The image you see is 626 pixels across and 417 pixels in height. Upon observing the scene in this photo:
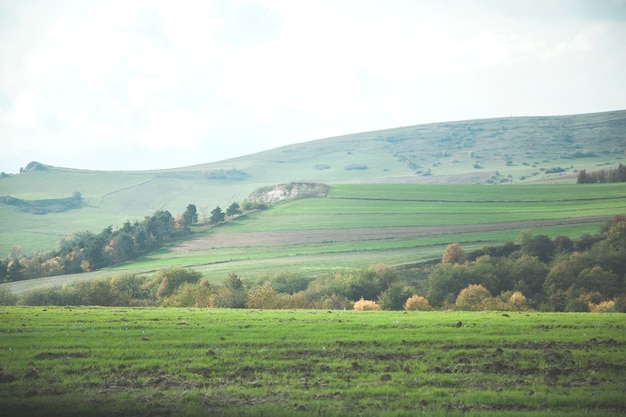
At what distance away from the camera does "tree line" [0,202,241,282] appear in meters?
121

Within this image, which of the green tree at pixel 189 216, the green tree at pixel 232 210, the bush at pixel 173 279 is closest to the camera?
the bush at pixel 173 279

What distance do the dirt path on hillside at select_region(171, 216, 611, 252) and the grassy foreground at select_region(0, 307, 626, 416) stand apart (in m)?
92.0

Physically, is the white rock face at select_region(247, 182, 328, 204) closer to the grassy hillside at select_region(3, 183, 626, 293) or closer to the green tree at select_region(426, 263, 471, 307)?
the grassy hillside at select_region(3, 183, 626, 293)

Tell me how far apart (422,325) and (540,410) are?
47.5ft

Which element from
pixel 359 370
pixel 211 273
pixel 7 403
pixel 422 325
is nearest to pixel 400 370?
pixel 359 370

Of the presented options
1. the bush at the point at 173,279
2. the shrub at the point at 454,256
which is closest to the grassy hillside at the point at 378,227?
the shrub at the point at 454,256

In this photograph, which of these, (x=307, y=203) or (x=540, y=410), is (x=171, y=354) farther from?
(x=307, y=203)

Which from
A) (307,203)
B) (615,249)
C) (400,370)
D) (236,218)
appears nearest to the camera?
(400,370)

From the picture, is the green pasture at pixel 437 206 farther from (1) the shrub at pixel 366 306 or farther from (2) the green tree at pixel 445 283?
(1) the shrub at pixel 366 306

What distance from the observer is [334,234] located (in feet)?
436

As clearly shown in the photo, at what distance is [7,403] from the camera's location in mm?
15750

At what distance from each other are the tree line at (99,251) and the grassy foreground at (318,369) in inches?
4028

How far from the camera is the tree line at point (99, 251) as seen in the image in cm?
12073

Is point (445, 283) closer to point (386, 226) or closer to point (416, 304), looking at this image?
point (416, 304)
